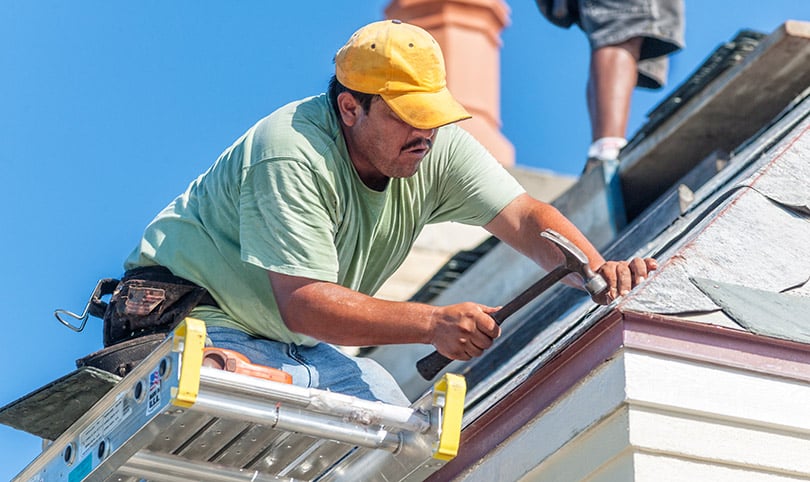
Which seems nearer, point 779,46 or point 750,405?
point 750,405

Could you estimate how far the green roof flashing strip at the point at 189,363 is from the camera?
429 centimetres

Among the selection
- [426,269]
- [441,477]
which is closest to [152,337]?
[441,477]

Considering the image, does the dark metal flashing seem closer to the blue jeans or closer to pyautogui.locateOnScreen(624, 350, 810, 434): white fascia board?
the blue jeans

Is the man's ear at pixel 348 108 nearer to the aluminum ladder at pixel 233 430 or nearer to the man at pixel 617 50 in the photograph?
the aluminum ladder at pixel 233 430

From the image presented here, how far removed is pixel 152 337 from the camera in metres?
5.33

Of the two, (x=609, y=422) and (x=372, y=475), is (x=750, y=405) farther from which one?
(x=372, y=475)

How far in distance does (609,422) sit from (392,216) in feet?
3.91

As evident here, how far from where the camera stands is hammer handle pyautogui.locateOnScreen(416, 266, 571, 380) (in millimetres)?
4773

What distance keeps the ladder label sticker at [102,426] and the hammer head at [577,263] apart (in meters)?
1.37

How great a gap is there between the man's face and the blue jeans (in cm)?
64

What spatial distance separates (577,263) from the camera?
5016mm

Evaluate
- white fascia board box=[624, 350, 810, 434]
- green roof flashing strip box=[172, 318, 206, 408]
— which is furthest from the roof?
green roof flashing strip box=[172, 318, 206, 408]

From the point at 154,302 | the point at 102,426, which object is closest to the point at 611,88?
the point at 154,302

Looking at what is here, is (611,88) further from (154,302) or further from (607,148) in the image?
(154,302)
